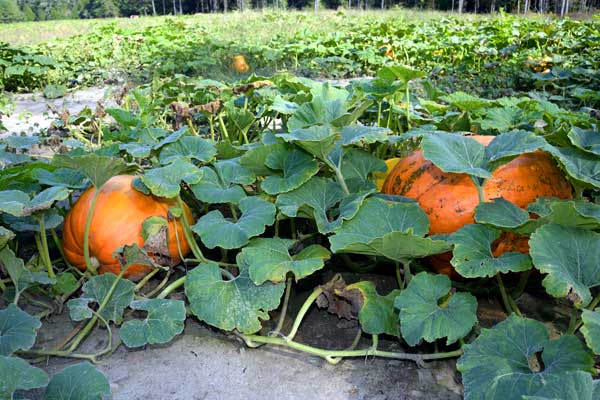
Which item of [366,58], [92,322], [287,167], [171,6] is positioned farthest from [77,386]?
[171,6]

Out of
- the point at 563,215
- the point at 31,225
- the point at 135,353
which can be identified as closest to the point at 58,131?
the point at 31,225

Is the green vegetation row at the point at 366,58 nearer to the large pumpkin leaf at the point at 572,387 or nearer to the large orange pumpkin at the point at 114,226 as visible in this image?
the large orange pumpkin at the point at 114,226

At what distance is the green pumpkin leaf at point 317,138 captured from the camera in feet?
5.78

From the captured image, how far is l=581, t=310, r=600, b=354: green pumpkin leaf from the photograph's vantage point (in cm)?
118

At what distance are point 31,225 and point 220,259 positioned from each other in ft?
2.41

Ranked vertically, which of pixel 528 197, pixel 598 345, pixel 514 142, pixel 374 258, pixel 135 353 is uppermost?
pixel 514 142

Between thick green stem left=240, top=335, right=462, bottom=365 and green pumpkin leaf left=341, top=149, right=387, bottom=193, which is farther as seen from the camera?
green pumpkin leaf left=341, top=149, right=387, bottom=193

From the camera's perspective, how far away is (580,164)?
177 centimetres

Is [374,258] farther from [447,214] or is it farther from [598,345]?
[598,345]

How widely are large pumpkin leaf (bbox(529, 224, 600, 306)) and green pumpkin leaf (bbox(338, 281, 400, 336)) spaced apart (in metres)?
0.45

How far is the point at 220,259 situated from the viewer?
2.19 m

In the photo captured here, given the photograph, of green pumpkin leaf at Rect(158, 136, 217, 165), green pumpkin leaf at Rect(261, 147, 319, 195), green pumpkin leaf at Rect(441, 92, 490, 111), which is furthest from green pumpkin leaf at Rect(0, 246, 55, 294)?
green pumpkin leaf at Rect(441, 92, 490, 111)

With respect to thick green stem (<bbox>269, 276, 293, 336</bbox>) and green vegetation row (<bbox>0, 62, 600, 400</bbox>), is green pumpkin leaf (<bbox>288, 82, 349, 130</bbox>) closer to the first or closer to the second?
green vegetation row (<bbox>0, 62, 600, 400</bbox>)

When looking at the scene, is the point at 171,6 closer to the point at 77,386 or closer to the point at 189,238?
the point at 189,238
